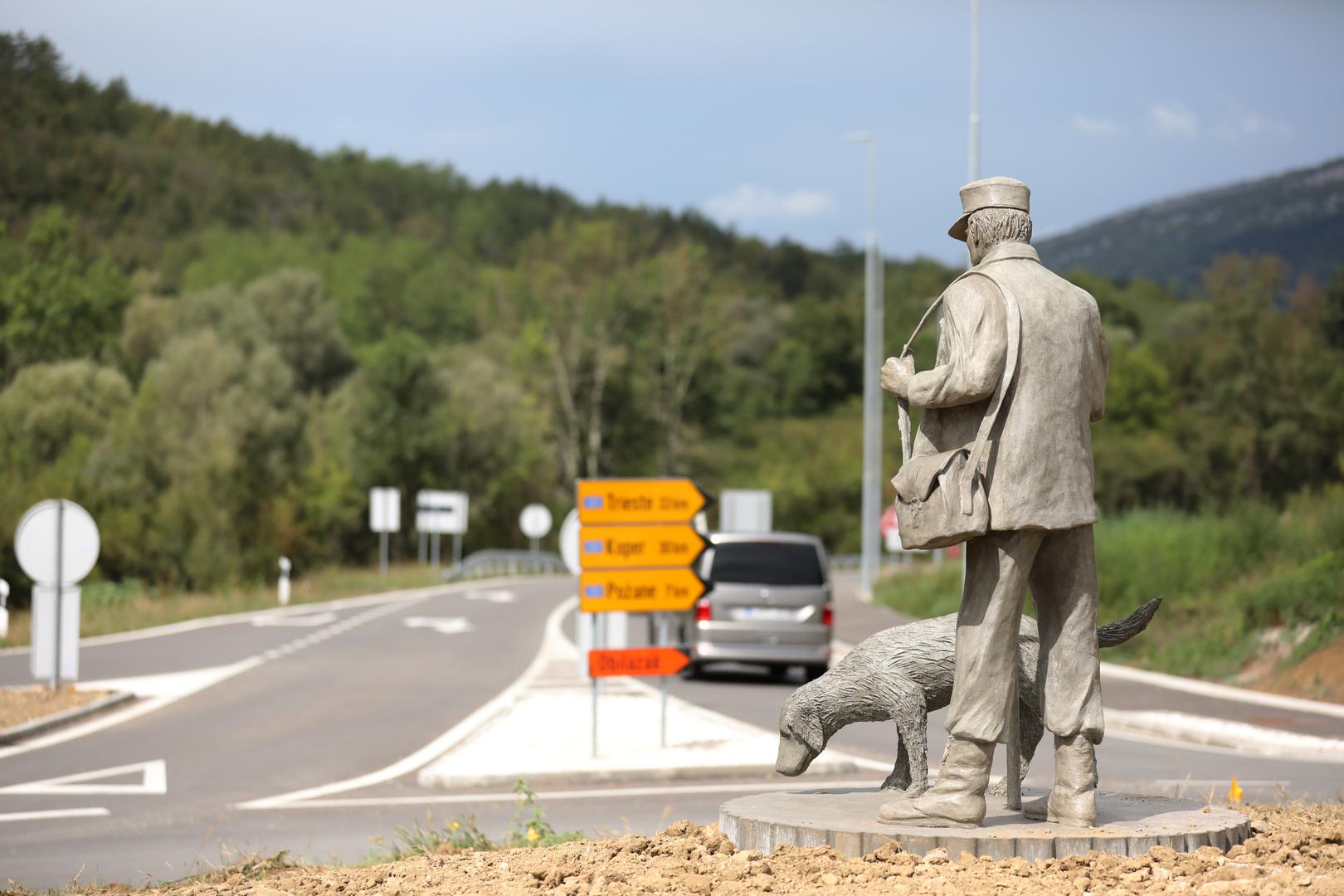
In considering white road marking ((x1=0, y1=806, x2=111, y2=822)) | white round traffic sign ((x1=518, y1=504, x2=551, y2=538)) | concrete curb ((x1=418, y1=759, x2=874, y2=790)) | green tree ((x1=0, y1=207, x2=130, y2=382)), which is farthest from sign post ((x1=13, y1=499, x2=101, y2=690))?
green tree ((x1=0, y1=207, x2=130, y2=382))

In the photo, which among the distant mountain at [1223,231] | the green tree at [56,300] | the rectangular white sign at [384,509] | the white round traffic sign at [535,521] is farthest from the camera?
the green tree at [56,300]

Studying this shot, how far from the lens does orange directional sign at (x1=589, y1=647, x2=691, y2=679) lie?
13570 mm

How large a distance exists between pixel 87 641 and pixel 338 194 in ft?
342

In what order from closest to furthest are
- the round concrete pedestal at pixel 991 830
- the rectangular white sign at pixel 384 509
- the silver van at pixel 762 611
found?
the round concrete pedestal at pixel 991 830
the silver van at pixel 762 611
the rectangular white sign at pixel 384 509

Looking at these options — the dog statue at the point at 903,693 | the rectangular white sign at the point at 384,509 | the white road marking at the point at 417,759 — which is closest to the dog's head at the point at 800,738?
the dog statue at the point at 903,693

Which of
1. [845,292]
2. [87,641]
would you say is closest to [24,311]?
[87,641]

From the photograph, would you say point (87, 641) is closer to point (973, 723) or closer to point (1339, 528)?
point (1339, 528)

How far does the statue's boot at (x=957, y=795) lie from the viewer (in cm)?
641

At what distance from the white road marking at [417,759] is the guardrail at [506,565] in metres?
33.1

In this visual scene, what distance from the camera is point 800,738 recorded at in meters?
7.81

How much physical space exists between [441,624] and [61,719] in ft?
51.6

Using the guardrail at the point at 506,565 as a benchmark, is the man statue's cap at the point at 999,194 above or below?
above

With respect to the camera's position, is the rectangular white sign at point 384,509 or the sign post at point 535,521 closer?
the rectangular white sign at point 384,509

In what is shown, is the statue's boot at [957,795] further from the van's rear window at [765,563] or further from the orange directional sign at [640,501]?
the van's rear window at [765,563]
